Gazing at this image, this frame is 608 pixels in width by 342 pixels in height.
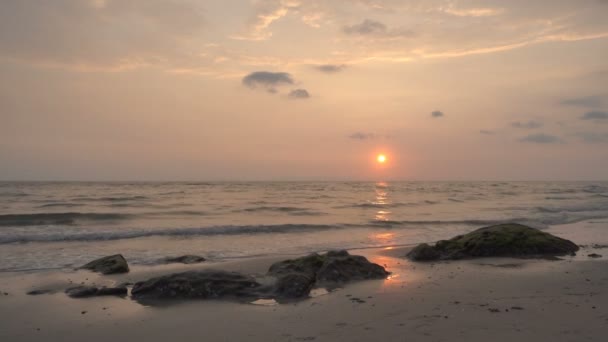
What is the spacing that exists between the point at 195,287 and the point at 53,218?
25.5 m

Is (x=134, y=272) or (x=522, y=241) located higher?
(x=522, y=241)

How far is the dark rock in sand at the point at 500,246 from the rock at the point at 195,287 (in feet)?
20.5

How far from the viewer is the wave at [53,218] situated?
26.6 m

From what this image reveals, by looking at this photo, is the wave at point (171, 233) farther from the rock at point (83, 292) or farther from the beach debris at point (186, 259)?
the rock at point (83, 292)

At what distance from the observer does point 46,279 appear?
1094 cm

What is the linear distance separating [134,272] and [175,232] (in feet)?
32.4

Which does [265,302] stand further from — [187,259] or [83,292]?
[187,259]

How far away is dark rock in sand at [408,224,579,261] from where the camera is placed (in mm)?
13320

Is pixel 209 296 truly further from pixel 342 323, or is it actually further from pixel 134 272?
pixel 134 272

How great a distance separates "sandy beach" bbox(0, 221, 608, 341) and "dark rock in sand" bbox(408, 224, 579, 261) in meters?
2.53

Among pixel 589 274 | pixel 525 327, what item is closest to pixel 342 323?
pixel 525 327

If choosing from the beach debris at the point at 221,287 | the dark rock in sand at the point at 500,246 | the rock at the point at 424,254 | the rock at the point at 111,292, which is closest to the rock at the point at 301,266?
the beach debris at the point at 221,287

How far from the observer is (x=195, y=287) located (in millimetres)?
8852

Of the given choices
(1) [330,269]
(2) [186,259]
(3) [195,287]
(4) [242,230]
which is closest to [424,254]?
(1) [330,269]
